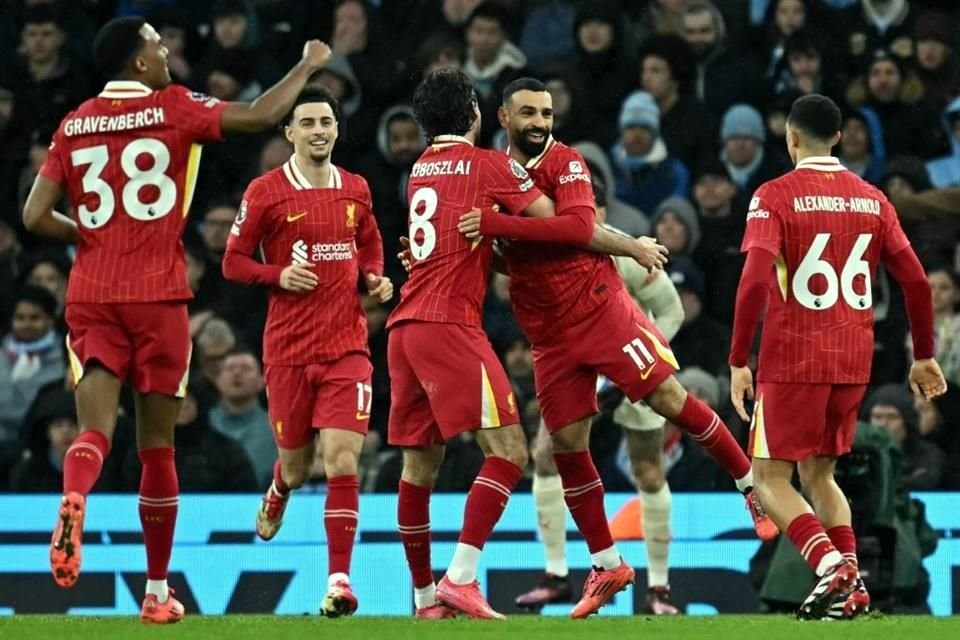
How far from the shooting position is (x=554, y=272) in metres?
9.06

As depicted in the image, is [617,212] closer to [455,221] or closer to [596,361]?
[596,361]

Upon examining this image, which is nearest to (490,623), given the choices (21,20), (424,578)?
(424,578)

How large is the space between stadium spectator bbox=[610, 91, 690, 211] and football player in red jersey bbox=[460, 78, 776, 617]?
17.7 feet

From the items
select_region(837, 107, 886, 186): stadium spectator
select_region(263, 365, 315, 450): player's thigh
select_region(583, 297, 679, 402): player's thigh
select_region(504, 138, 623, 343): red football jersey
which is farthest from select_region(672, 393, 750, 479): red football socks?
select_region(837, 107, 886, 186): stadium spectator

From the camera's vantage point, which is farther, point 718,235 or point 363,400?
point 718,235

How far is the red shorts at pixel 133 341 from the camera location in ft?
A: 27.4

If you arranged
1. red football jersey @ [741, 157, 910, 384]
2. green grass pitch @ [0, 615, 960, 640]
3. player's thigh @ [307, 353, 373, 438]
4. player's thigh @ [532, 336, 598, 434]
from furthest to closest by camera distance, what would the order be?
player's thigh @ [307, 353, 373, 438]
player's thigh @ [532, 336, 598, 434]
red football jersey @ [741, 157, 910, 384]
green grass pitch @ [0, 615, 960, 640]

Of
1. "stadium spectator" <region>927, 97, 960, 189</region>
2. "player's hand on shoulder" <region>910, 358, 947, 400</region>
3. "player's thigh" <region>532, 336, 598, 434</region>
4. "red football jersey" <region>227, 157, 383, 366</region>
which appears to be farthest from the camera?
"stadium spectator" <region>927, 97, 960, 189</region>

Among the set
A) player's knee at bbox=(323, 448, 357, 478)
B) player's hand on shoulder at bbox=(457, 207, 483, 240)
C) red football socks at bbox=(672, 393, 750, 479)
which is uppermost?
player's hand on shoulder at bbox=(457, 207, 483, 240)

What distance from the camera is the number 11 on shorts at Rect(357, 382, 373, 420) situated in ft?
30.9

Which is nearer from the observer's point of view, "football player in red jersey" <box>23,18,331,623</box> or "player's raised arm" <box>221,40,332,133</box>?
"player's raised arm" <box>221,40,332,133</box>

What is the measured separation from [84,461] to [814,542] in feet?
10.0

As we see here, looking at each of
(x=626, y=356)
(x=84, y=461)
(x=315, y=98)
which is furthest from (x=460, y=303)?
(x=84, y=461)

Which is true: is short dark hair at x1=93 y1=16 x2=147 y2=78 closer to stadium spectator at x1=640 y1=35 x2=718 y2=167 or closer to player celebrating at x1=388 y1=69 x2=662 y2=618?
player celebrating at x1=388 y1=69 x2=662 y2=618
